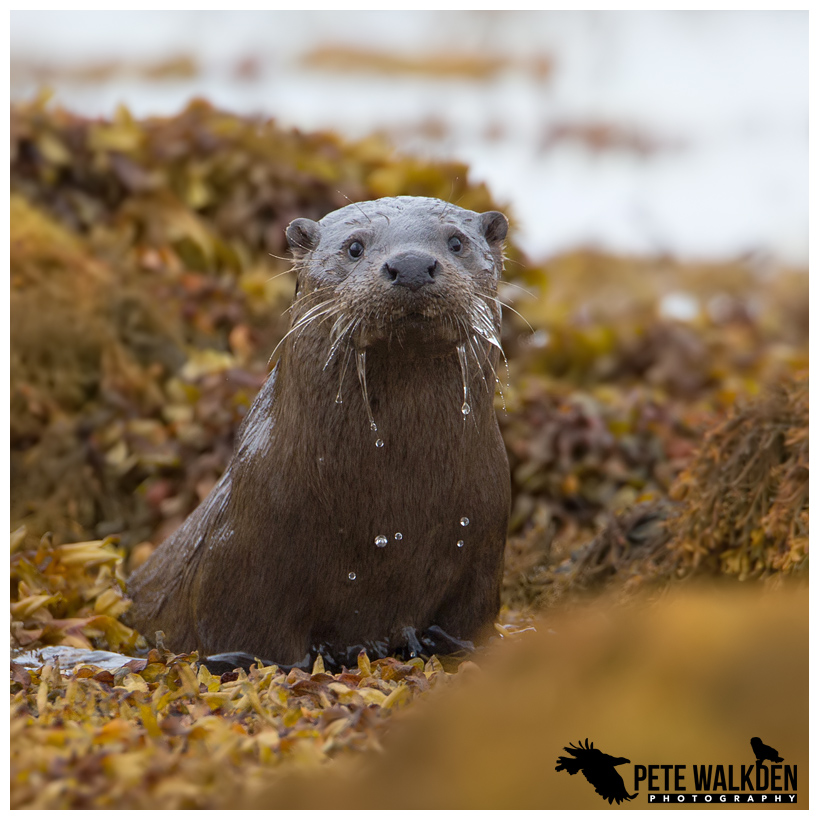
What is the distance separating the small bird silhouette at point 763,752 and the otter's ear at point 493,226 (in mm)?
1751

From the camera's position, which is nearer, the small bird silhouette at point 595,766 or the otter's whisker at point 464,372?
the small bird silhouette at point 595,766

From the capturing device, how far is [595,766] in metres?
2.22

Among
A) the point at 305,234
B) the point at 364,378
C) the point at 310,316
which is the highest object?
the point at 305,234

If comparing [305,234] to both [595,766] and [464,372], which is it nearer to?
[464,372]

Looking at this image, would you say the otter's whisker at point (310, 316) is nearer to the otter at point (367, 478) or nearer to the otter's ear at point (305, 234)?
the otter at point (367, 478)

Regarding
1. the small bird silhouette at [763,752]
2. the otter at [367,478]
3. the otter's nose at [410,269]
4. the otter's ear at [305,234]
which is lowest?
the small bird silhouette at [763,752]

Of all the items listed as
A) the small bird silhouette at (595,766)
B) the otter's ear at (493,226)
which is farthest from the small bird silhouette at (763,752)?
the otter's ear at (493,226)

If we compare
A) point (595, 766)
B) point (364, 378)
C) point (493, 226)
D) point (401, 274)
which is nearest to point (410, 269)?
point (401, 274)

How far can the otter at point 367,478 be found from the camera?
322 cm

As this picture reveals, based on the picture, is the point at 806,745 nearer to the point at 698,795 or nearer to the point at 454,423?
the point at 698,795

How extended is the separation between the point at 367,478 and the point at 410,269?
0.64 meters

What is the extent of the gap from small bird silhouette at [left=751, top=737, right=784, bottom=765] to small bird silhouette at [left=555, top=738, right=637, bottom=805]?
0.88ft

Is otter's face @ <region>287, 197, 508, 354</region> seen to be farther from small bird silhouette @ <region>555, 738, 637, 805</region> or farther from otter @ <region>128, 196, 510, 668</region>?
small bird silhouette @ <region>555, 738, 637, 805</region>

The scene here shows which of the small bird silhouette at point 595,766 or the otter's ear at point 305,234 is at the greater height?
the otter's ear at point 305,234
